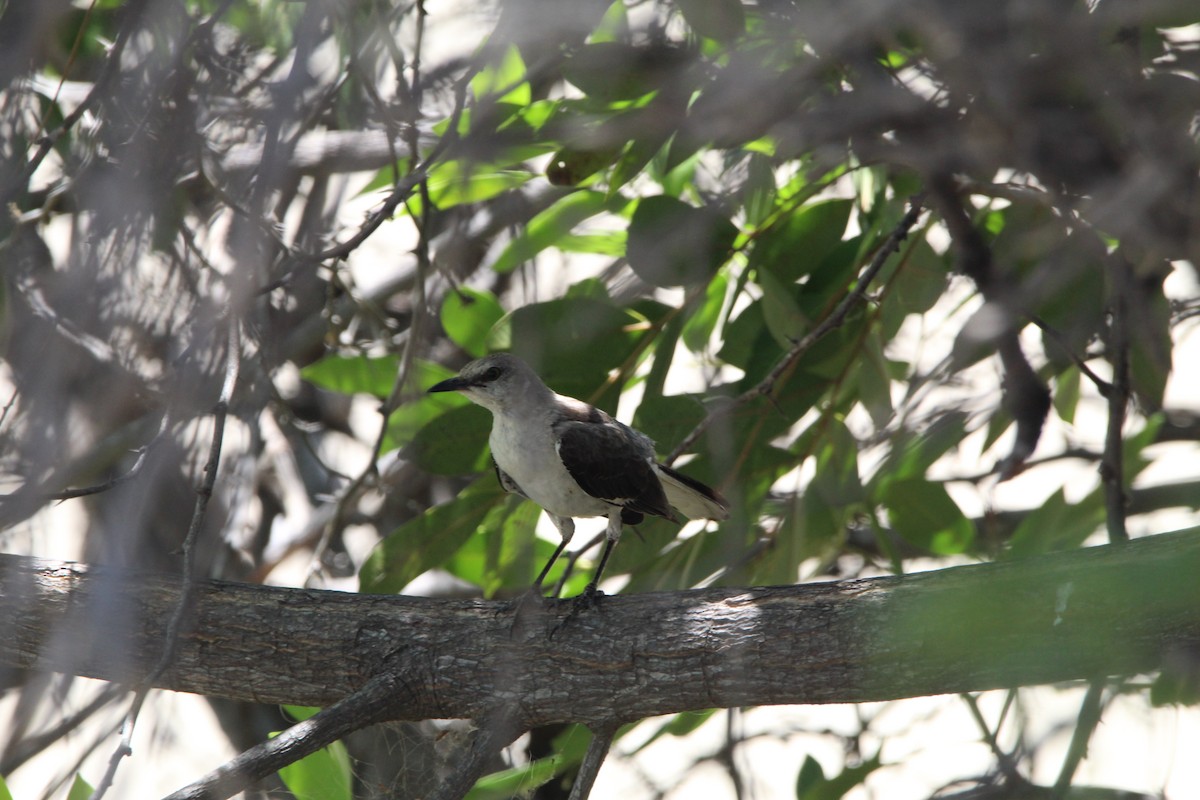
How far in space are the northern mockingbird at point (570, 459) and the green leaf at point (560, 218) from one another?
474 millimetres

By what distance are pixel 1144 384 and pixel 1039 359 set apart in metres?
0.68

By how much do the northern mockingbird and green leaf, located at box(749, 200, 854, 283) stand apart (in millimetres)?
810

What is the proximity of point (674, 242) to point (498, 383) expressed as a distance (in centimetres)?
140

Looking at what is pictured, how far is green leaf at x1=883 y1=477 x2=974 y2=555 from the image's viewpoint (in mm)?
3697

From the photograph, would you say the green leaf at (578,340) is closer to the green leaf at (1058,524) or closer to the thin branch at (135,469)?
the thin branch at (135,469)

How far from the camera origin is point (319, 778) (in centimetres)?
324

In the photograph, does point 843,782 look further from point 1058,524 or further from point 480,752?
point 480,752

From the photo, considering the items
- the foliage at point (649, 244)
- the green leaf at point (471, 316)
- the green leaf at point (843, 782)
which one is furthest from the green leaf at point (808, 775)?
the green leaf at point (471, 316)

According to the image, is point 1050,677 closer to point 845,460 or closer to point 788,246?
point 845,460

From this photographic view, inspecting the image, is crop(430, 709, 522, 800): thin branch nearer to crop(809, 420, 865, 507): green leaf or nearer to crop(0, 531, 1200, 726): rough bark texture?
crop(0, 531, 1200, 726): rough bark texture

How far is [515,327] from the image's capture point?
3.39m

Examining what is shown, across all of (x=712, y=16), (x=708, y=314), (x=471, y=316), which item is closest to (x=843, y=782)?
(x=708, y=314)

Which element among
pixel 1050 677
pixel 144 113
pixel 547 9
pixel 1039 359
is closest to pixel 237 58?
pixel 144 113

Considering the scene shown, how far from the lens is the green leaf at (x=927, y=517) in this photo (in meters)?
3.70
